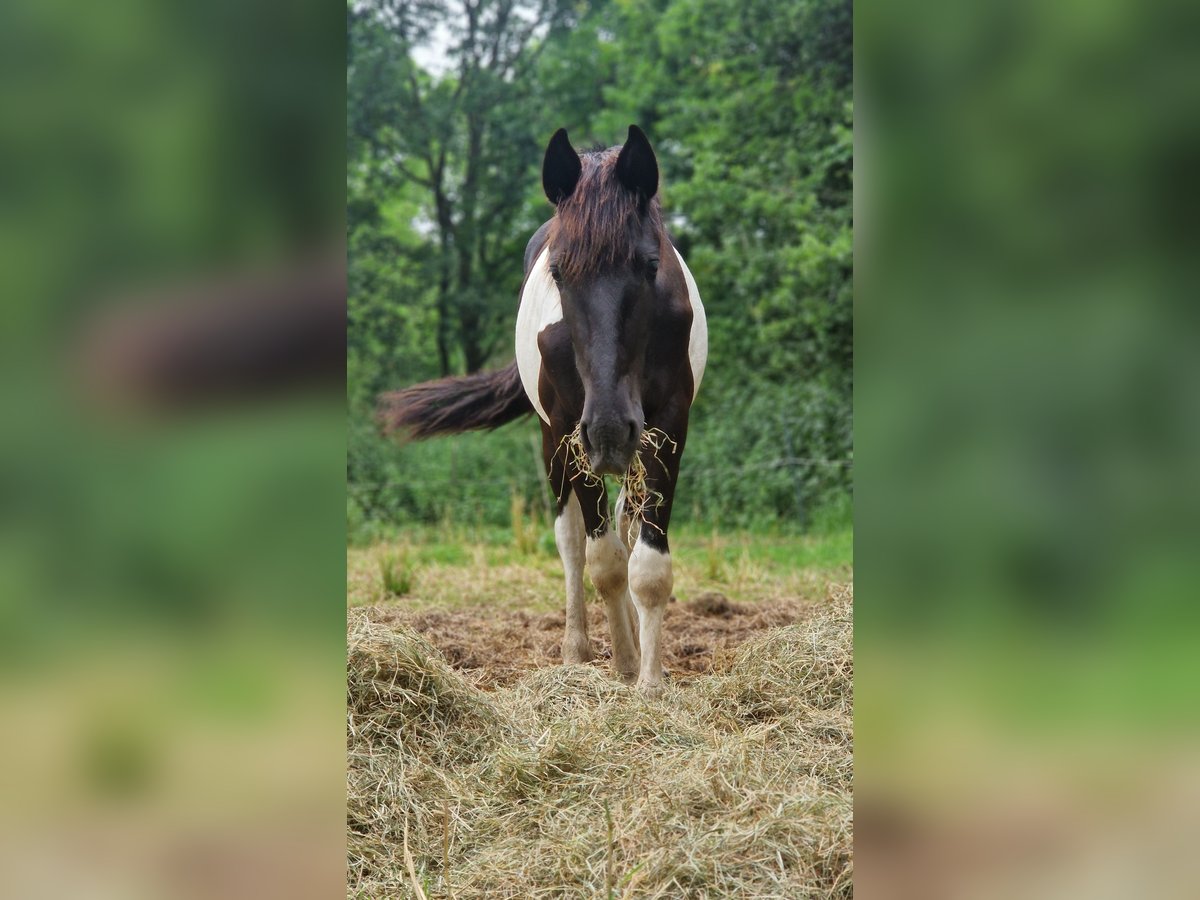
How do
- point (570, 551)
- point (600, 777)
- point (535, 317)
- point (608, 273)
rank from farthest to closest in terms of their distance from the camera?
point (570, 551) < point (535, 317) < point (608, 273) < point (600, 777)

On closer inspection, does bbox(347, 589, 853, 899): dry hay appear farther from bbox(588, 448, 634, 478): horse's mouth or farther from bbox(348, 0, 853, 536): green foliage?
bbox(348, 0, 853, 536): green foliage

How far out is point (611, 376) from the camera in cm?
283

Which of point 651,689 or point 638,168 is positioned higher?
point 638,168

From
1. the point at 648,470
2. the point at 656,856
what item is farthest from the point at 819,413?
the point at 656,856

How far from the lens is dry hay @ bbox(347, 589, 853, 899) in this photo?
2.00 metres

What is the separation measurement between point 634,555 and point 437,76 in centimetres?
1150

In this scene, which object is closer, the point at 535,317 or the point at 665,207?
the point at 535,317

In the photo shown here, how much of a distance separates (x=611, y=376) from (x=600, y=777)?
3.76 feet

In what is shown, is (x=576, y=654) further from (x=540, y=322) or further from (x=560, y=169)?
(x=560, y=169)
